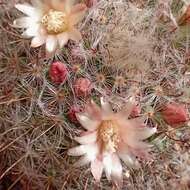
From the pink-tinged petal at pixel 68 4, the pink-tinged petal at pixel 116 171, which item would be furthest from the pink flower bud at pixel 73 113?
the pink-tinged petal at pixel 68 4

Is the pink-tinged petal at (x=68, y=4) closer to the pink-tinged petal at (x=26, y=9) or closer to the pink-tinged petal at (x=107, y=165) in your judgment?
the pink-tinged petal at (x=26, y=9)

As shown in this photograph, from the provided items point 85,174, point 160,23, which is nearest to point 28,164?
point 85,174

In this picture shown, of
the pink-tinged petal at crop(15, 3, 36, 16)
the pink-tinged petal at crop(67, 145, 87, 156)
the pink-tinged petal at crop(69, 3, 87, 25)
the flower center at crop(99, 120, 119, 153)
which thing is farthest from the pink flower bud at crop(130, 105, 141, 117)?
the pink-tinged petal at crop(15, 3, 36, 16)

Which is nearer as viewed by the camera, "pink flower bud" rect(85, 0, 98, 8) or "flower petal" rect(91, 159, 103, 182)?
"flower petal" rect(91, 159, 103, 182)

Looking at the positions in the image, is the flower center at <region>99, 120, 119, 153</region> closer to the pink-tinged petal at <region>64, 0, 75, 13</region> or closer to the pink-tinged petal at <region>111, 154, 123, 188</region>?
the pink-tinged petal at <region>111, 154, 123, 188</region>

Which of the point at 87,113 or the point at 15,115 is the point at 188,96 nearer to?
the point at 87,113

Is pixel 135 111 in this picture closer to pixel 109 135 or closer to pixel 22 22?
pixel 109 135

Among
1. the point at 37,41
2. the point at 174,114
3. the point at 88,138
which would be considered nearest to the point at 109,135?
the point at 88,138
